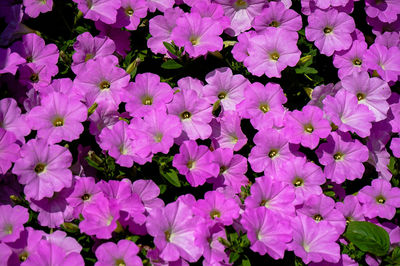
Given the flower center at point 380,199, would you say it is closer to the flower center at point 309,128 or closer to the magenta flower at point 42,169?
the flower center at point 309,128

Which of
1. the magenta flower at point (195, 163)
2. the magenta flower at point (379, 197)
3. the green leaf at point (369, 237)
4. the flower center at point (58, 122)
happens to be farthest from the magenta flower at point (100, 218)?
the magenta flower at point (379, 197)

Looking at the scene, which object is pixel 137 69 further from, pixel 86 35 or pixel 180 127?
pixel 180 127

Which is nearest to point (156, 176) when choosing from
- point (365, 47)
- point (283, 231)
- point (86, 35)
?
point (283, 231)

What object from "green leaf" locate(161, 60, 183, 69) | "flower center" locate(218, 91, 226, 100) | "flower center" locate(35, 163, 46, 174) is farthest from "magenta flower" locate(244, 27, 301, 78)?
"flower center" locate(35, 163, 46, 174)

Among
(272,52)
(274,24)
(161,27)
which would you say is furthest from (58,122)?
(274,24)

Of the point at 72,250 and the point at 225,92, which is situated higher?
the point at 225,92

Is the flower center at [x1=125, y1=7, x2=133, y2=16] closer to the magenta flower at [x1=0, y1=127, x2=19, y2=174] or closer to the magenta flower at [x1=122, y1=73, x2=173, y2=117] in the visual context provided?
the magenta flower at [x1=122, y1=73, x2=173, y2=117]
